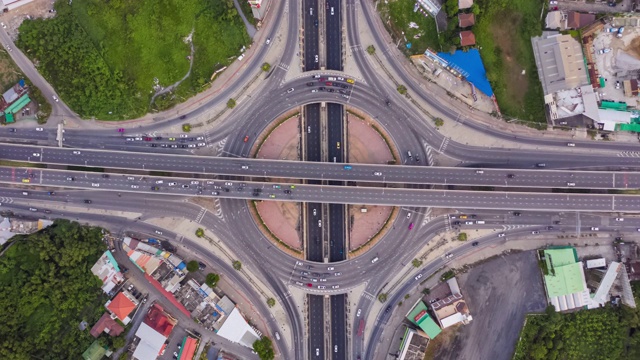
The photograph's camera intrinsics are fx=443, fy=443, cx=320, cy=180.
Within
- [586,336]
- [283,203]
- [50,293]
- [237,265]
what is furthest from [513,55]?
[50,293]

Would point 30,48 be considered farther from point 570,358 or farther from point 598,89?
point 570,358

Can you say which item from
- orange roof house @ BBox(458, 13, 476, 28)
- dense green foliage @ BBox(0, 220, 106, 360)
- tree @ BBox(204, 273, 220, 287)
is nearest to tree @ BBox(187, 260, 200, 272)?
tree @ BBox(204, 273, 220, 287)

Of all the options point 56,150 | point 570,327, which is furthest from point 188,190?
point 570,327

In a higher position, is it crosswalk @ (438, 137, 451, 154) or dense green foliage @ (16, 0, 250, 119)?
dense green foliage @ (16, 0, 250, 119)

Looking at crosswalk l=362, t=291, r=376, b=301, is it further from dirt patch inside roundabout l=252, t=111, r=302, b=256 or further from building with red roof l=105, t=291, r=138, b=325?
building with red roof l=105, t=291, r=138, b=325

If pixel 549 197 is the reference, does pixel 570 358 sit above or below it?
below

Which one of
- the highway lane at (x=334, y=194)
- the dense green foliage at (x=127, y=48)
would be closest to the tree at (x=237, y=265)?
the highway lane at (x=334, y=194)
